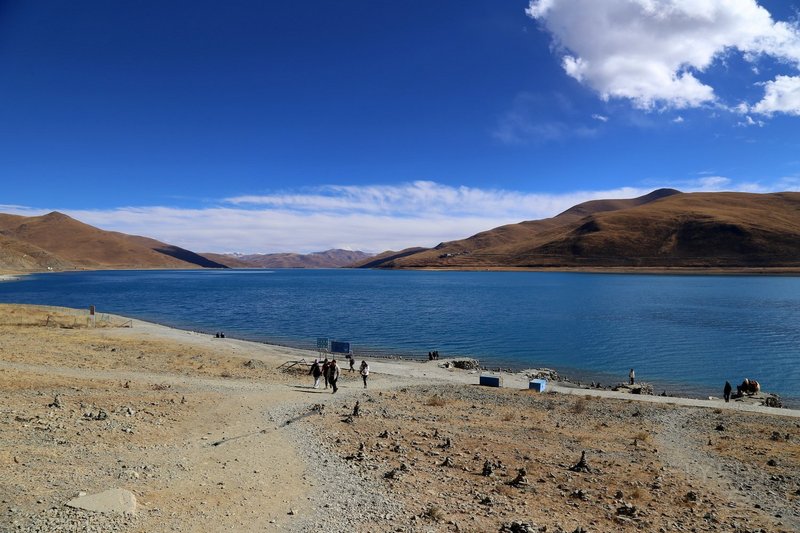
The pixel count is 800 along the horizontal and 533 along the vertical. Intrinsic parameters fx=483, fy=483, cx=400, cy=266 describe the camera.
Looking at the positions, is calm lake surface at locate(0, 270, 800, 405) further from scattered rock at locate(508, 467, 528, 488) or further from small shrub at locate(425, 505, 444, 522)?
small shrub at locate(425, 505, 444, 522)

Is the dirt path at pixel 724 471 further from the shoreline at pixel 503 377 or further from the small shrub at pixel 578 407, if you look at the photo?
the shoreline at pixel 503 377

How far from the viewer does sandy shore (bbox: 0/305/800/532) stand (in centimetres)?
1111

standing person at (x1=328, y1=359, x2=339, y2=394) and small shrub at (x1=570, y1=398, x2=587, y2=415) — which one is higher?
standing person at (x1=328, y1=359, x2=339, y2=394)

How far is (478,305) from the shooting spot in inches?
3654

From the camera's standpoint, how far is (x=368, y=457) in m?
15.0

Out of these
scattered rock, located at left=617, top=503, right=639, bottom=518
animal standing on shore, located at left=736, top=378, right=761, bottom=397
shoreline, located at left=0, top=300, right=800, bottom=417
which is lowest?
shoreline, located at left=0, top=300, right=800, bottom=417

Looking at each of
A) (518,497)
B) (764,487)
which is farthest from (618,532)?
(764,487)

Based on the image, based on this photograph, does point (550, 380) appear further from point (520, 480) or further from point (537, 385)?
point (520, 480)

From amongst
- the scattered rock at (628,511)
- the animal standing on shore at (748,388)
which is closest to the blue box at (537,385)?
the animal standing on shore at (748,388)

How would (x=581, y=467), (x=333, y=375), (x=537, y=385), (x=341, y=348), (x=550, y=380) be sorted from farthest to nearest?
(x=550, y=380) < (x=341, y=348) < (x=537, y=385) < (x=333, y=375) < (x=581, y=467)

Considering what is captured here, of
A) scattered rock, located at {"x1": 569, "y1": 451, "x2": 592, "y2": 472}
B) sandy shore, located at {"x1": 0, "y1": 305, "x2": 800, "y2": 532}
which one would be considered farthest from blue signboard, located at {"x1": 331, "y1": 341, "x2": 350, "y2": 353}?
scattered rock, located at {"x1": 569, "y1": 451, "x2": 592, "y2": 472}

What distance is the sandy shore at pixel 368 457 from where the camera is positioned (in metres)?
11.1

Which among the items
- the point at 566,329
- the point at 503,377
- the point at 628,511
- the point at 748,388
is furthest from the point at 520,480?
the point at 566,329

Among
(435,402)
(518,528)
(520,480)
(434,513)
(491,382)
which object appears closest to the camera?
(518,528)
